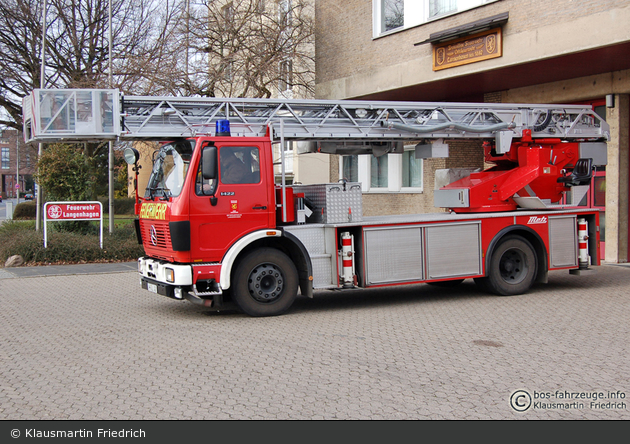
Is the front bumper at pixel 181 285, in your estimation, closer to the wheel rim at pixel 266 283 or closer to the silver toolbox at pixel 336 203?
the wheel rim at pixel 266 283

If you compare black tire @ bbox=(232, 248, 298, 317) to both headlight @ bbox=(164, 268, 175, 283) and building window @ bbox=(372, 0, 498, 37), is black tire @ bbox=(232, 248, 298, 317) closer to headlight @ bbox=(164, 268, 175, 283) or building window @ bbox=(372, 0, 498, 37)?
headlight @ bbox=(164, 268, 175, 283)

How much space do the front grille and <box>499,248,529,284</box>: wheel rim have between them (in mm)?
5726

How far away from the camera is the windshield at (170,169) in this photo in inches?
361

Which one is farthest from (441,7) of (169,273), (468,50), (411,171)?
(169,273)

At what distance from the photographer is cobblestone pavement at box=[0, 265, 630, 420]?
5.34m

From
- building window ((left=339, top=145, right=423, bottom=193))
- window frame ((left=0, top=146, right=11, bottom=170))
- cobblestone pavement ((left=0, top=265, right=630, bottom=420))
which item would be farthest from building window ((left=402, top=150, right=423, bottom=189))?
window frame ((left=0, top=146, right=11, bottom=170))

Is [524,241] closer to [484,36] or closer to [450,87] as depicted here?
[484,36]

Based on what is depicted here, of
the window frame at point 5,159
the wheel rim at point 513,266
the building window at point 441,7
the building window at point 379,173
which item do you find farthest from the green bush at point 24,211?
the window frame at point 5,159

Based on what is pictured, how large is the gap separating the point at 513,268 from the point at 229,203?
5.27 meters

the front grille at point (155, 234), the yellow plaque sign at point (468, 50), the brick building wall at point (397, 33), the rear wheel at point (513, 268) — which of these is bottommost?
the rear wheel at point (513, 268)

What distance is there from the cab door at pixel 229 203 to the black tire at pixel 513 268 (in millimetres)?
4198

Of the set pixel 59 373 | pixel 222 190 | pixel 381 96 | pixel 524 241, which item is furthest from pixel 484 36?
pixel 59 373

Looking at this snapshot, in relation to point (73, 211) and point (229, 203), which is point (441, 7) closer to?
point (229, 203)

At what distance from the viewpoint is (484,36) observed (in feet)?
→ 51.3
